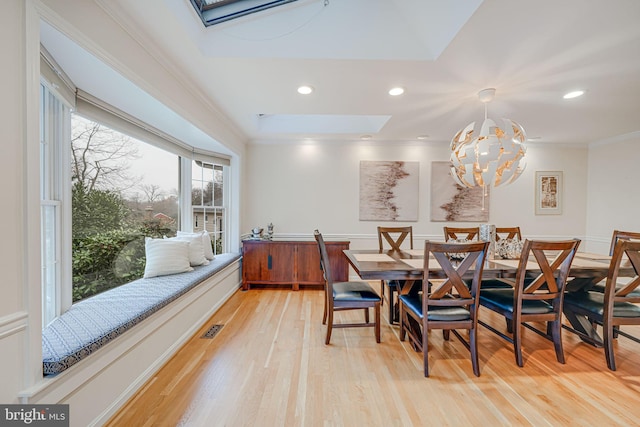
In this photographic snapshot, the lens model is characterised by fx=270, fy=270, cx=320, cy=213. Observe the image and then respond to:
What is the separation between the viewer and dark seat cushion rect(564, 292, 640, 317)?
6.99 ft

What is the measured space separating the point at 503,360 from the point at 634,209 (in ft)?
12.7

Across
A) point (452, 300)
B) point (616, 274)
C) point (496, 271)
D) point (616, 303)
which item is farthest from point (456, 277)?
point (616, 303)

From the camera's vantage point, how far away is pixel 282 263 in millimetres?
4152

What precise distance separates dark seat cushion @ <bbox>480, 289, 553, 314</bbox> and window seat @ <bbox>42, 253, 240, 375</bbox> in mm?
2726

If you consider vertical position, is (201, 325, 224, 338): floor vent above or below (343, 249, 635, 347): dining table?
below

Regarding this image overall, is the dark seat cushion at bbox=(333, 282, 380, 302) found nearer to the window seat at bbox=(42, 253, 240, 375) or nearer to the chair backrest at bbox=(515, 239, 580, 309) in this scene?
the chair backrest at bbox=(515, 239, 580, 309)

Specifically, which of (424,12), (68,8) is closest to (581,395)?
(424,12)

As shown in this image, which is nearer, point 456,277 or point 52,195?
point 52,195

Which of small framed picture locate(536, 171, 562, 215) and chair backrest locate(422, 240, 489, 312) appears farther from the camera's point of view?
small framed picture locate(536, 171, 562, 215)

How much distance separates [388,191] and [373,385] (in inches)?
128

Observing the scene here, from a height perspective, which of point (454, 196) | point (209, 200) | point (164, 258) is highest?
point (454, 196)

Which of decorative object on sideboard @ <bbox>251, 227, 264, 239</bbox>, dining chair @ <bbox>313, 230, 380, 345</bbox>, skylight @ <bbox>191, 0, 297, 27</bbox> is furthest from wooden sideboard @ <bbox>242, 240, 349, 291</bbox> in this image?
skylight @ <bbox>191, 0, 297, 27</bbox>

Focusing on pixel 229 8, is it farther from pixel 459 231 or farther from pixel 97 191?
pixel 459 231

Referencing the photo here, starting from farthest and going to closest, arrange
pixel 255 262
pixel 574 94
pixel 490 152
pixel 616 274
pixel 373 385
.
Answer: pixel 255 262 → pixel 574 94 → pixel 490 152 → pixel 616 274 → pixel 373 385
